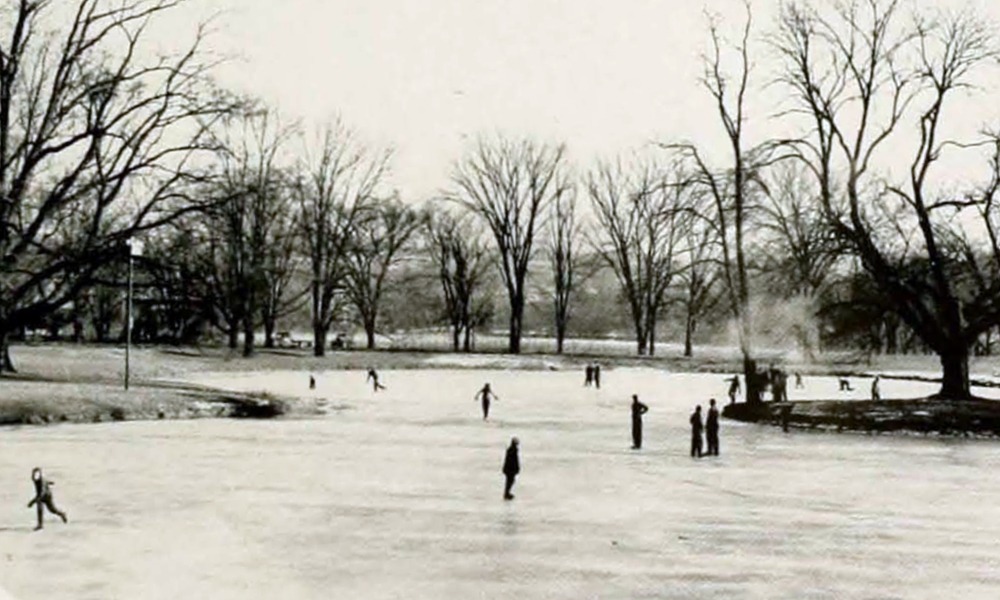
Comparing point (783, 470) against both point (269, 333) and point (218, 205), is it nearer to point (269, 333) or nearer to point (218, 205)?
point (218, 205)

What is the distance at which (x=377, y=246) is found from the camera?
8469 centimetres

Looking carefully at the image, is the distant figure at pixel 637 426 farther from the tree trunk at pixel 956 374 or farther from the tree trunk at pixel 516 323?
the tree trunk at pixel 516 323

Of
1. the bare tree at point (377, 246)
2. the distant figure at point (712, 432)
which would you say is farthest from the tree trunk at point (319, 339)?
the distant figure at point (712, 432)

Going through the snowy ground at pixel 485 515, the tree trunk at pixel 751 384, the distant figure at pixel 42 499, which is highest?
the tree trunk at pixel 751 384

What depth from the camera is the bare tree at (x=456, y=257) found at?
8925cm

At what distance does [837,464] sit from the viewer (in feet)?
71.9

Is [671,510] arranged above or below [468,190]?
below

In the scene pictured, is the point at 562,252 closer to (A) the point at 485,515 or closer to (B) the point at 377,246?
(B) the point at 377,246

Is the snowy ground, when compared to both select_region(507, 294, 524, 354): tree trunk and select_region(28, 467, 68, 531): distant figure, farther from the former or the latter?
select_region(507, 294, 524, 354): tree trunk

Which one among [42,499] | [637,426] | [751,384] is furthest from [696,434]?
[42,499]

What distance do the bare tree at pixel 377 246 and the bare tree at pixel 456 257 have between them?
3.28m

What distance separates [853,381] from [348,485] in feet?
146

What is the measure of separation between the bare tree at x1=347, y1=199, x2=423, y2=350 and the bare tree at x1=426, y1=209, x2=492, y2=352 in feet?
10.8

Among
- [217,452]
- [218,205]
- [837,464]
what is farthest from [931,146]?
[217,452]
